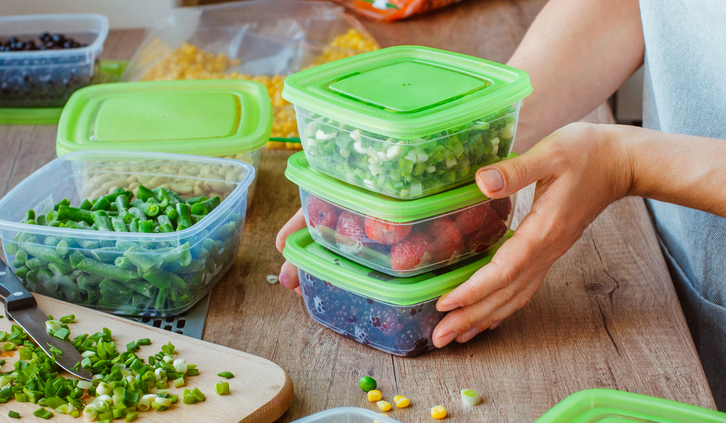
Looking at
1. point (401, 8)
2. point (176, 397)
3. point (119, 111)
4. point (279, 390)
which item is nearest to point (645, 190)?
point (279, 390)

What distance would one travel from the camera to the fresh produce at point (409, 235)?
828 mm

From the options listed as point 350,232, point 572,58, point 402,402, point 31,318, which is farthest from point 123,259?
point 572,58

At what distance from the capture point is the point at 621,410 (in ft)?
2.35

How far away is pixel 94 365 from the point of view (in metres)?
0.82

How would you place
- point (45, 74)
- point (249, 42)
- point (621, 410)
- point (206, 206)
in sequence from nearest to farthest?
point (621, 410) → point (206, 206) → point (45, 74) → point (249, 42)

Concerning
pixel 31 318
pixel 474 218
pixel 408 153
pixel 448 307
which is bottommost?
pixel 31 318

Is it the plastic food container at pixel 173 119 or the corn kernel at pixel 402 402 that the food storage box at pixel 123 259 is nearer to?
the plastic food container at pixel 173 119

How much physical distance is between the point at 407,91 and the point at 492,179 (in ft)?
0.53

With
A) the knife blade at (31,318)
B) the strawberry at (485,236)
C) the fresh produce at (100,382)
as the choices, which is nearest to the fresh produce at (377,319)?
the strawberry at (485,236)

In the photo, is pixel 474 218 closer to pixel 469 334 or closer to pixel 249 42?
pixel 469 334

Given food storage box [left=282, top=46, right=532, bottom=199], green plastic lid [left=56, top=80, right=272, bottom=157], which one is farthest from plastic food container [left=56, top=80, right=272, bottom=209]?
food storage box [left=282, top=46, right=532, bottom=199]

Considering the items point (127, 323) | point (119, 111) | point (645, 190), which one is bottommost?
point (127, 323)

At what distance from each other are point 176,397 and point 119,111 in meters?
0.81

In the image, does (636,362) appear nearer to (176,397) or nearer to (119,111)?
(176,397)
